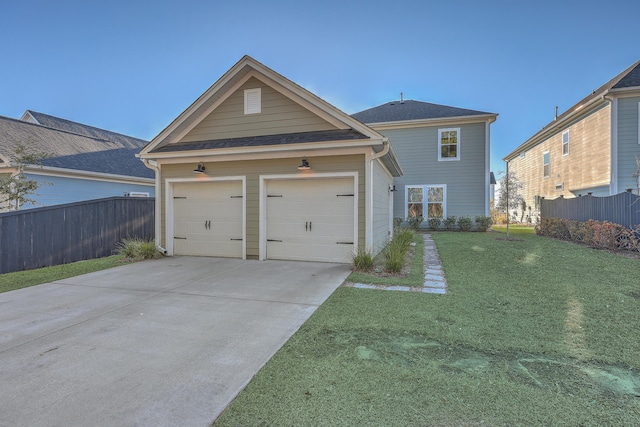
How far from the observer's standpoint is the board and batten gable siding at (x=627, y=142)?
11.5 m

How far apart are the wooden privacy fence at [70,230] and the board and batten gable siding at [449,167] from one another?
11643 millimetres

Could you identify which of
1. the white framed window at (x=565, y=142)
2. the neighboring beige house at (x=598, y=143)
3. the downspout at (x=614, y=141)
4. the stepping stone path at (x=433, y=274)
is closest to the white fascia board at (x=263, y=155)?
the stepping stone path at (x=433, y=274)

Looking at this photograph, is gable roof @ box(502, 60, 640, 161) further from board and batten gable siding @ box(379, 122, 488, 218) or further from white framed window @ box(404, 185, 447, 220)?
white framed window @ box(404, 185, 447, 220)

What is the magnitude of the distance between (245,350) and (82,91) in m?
24.6

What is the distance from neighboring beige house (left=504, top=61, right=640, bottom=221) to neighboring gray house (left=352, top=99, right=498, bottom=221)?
12.5 ft

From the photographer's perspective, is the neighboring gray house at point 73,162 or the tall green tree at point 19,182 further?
the neighboring gray house at point 73,162

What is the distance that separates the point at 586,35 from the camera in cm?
1229

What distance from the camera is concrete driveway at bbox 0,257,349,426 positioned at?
87.0 inches

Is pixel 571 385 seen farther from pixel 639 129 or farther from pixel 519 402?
pixel 639 129

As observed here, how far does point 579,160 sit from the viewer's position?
14406mm

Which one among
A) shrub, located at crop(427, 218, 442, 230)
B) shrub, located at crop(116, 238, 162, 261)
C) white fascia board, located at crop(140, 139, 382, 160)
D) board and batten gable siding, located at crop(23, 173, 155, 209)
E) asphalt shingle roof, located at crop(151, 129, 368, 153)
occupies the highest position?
asphalt shingle roof, located at crop(151, 129, 368, 153)

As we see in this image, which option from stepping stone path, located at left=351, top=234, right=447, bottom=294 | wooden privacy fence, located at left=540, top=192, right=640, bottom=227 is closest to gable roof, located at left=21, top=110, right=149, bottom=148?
stepping stone path, located at left=351, top=234, right=447, bottom=294

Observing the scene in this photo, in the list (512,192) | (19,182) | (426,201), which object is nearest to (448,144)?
(426,201)

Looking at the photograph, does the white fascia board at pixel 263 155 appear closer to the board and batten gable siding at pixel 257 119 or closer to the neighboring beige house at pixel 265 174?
the neighboring beige house at pixel 265 174
